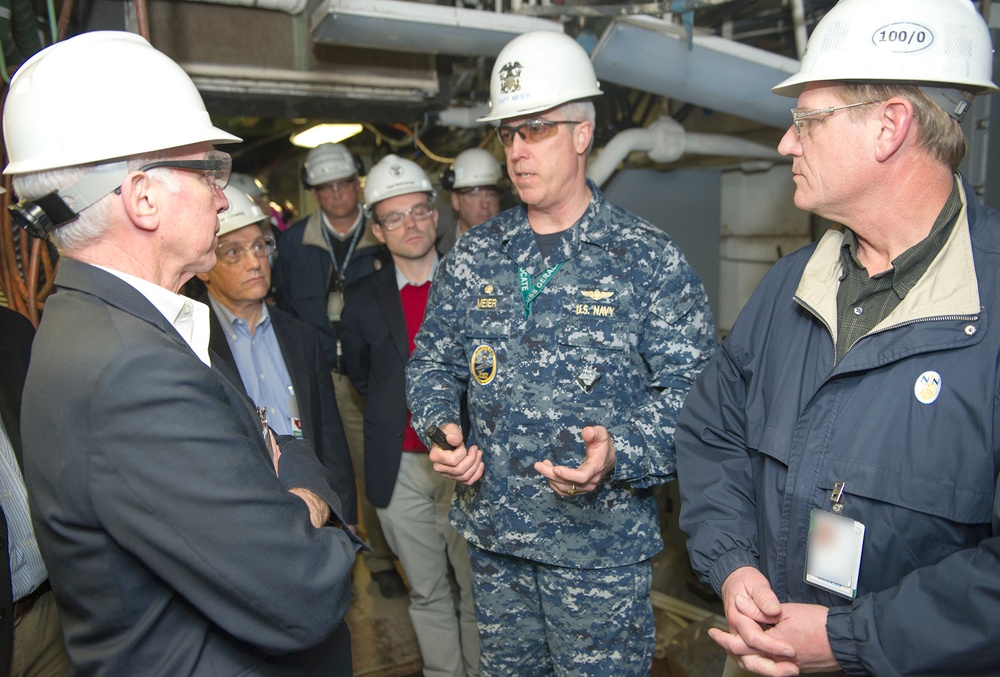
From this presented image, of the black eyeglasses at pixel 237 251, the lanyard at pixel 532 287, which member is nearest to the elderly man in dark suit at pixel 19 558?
the black eyeglasses at pixel 237 251

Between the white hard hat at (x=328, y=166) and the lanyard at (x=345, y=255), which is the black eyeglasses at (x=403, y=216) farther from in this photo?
the white hard hat at (x=328, y=166)

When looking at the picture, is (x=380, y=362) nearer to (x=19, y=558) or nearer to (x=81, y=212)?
(x=19, y=558)

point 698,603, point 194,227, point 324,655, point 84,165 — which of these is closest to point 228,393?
point 194,227

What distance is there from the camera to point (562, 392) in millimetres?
2100

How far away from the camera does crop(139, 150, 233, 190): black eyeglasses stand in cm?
130

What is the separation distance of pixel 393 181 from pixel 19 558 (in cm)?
224

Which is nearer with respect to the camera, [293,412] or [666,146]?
[293,412]

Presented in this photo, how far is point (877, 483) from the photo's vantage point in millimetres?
1305

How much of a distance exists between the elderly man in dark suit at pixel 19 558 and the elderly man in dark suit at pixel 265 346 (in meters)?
0.66

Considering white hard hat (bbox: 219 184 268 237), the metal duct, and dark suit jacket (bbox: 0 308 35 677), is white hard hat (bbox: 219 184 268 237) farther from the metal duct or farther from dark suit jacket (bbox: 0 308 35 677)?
the metal duct

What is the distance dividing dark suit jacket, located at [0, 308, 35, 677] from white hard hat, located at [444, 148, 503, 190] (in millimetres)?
2404

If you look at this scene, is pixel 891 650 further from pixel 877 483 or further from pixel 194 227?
pixel 194 227

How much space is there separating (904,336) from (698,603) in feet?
9.26

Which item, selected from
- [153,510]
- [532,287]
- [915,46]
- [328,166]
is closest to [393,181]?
[328,166]
